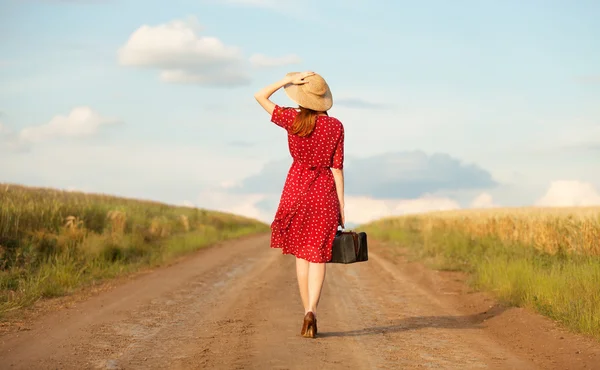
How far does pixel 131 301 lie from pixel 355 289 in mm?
3734

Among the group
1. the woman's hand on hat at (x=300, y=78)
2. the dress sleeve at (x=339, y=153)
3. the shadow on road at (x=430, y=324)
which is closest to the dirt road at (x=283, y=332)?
the shadow on road at (x=430, y=324)

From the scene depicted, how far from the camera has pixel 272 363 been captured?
20.1 feet

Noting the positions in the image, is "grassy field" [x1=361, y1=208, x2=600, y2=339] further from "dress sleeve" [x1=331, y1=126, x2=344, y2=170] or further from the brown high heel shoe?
"dress sleeve" [x1=331, y1=126, x2=344, y2=170]

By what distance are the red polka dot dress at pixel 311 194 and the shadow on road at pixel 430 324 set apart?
105 cm

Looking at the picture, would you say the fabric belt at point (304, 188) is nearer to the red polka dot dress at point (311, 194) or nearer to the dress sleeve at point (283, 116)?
the red polka dot dress at point (311, 194)

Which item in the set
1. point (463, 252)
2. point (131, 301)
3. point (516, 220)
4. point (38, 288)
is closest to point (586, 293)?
point (131, 301)

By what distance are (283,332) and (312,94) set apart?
256 cm

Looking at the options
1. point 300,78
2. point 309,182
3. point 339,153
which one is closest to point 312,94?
point 300,78

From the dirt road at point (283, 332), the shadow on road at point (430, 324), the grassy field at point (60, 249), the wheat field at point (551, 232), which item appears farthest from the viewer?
the wheat field at point (551, 232)

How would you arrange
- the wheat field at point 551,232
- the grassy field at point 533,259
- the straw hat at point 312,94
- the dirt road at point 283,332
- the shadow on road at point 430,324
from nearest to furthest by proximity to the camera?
the dirt road at point 283,332 < the straw hat at point 312,94 < the shadow on road at point 430,324 < the grassy field at point 533,259 < the wheat field at point 551,232

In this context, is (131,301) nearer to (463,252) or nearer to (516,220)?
(463,252)

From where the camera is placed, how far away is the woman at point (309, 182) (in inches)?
279

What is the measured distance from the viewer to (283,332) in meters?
7.73

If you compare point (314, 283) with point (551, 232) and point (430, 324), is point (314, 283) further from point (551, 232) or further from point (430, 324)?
point (551, 232)
